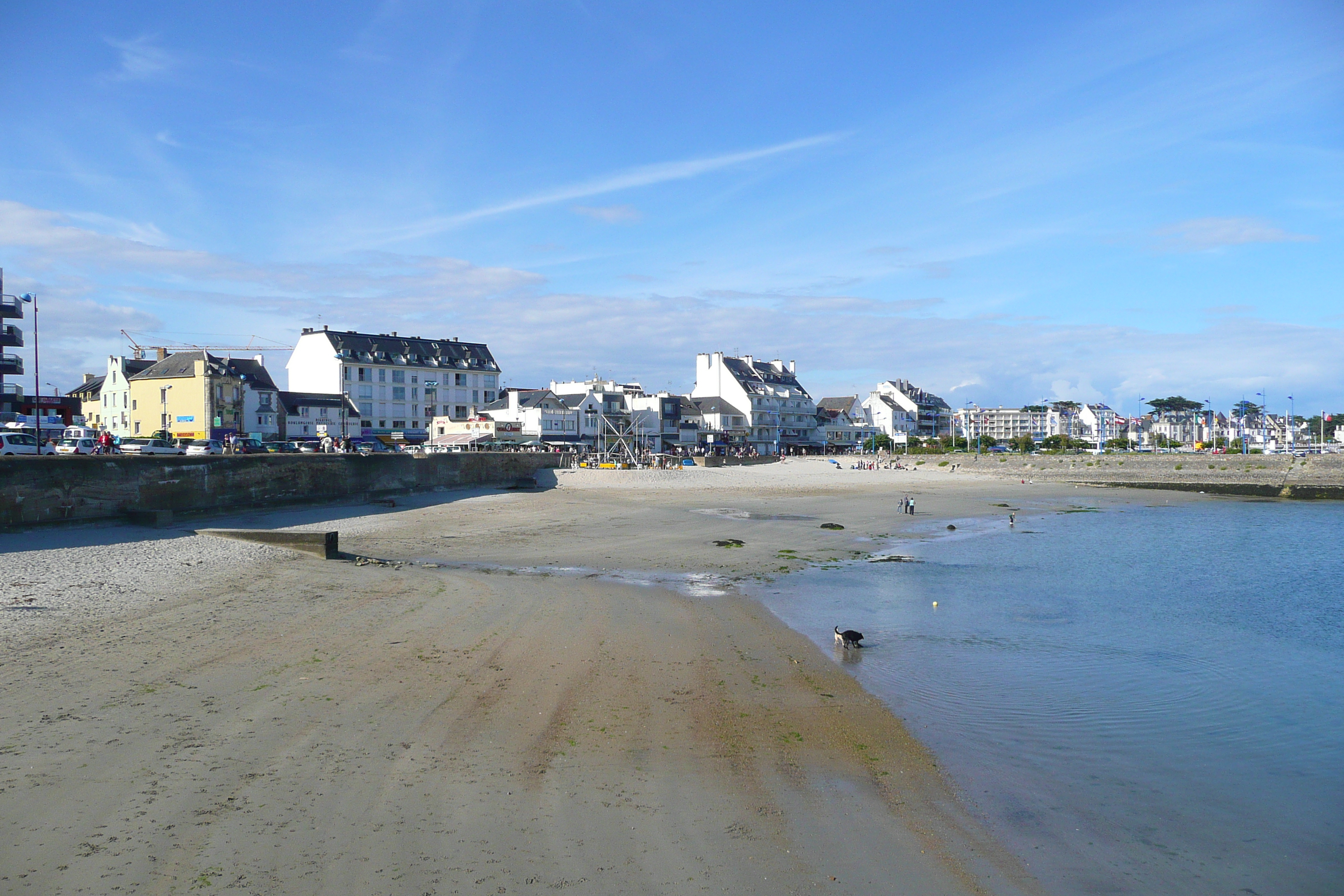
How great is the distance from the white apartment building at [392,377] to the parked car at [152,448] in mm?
31608

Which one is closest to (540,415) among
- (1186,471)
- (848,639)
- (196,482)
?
(196,482)

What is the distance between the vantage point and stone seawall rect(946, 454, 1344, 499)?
5884 cm

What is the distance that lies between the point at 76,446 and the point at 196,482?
40.9ft

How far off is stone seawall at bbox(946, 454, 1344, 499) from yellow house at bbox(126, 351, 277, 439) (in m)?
65.0

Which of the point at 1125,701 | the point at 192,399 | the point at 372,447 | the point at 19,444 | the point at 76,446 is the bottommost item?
the point at 1125,701

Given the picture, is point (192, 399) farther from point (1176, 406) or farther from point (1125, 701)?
point (1176, 406)

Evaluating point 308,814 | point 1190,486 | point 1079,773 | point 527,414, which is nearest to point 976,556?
point 1079,773

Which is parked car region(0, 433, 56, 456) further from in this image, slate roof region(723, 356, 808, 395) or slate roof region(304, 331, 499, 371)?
slate roof region(723, 356, 808, 395)

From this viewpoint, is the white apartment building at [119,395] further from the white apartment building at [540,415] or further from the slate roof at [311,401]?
the white apartment building at [540,415]

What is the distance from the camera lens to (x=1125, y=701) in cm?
1070

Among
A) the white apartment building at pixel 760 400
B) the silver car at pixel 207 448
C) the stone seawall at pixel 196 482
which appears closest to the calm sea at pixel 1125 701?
the stone seawall at pixel 196 482

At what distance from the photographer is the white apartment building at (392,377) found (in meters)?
76.6

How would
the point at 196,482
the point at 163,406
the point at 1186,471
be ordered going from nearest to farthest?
the point at 196,482 → the point at 163,406 → the point at 1186,471

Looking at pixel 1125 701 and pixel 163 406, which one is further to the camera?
pixel 163 406
